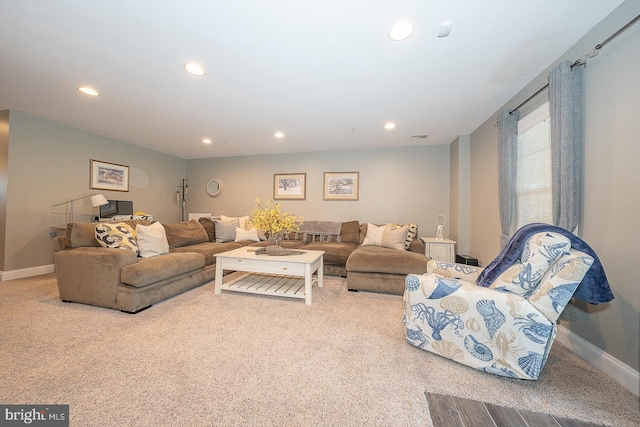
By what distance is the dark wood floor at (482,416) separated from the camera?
114 centimetres

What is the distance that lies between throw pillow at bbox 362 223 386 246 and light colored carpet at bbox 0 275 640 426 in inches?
68.0

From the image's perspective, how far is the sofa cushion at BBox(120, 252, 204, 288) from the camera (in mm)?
2238

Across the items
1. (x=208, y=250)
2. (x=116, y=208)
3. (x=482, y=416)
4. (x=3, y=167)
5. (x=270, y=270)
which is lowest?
(x=482, y=416)

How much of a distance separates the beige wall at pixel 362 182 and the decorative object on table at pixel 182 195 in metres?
0.68

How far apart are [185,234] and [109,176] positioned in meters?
2.03

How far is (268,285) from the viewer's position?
114 inches

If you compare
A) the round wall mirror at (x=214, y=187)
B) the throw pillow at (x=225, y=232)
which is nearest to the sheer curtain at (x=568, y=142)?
the throw pillow at (x=225, y=232)

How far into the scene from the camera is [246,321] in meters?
2.13

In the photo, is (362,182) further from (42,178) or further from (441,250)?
(42,178)

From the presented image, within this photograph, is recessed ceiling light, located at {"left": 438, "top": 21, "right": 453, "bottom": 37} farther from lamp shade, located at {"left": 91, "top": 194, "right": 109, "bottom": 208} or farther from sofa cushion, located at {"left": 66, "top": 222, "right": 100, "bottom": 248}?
lamp shade, located at {"left": 91, "top": 194, "right": 109, "bottom": 208}

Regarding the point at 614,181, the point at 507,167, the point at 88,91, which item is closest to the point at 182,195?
the point at 88,91

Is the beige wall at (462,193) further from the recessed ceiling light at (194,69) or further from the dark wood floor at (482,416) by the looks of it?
the recessed ceiling light at (194,69)

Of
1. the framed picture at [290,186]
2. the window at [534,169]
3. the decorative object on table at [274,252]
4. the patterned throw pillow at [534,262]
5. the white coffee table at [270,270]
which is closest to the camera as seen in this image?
the patterned throw pillow at [534,262]

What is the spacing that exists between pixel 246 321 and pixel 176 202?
475 centimetres
